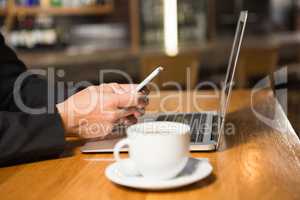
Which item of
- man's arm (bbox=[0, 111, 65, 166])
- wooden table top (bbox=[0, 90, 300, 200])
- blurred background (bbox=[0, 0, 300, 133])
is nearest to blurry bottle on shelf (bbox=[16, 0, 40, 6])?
blurred background (bbox=[0, 0, 300, 133])

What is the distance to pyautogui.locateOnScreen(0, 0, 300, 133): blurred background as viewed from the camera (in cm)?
364

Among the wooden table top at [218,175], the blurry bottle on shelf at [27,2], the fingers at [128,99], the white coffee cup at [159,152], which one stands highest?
the blurry bottle on shelf at [27,2]

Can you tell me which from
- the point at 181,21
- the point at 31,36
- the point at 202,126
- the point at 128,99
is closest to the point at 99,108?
the point at 128,99

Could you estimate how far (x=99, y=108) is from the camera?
1.07 metres

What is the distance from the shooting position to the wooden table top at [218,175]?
0.79 m

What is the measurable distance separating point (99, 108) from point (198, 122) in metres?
0.32

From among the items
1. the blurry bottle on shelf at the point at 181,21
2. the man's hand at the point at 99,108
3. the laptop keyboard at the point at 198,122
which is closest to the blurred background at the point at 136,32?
the blurry bottle on shelf at the point at 181,21

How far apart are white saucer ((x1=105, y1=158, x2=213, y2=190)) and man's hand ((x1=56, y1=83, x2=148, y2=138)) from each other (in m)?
0.21

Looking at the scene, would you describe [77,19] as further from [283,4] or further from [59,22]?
[283,4]

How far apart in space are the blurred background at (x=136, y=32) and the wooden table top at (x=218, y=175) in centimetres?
231

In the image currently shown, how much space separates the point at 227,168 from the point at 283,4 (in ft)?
15.7

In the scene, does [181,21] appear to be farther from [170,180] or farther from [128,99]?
[170,180]

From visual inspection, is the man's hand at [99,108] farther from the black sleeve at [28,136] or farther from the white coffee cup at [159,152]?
the white coffee cup at [159,152]

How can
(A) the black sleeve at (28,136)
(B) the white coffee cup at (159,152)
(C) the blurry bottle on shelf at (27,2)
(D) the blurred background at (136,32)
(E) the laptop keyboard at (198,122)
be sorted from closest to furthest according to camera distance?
1. (B) the white coffee cup at (159,152)
2. (A) the black sleeve at (28,136)
3. (E) the laptop keyboard at (198,122)
4. (D) the blurred background at (136,32)
5. (C) the blurry bottle on shelf at (27,2)
